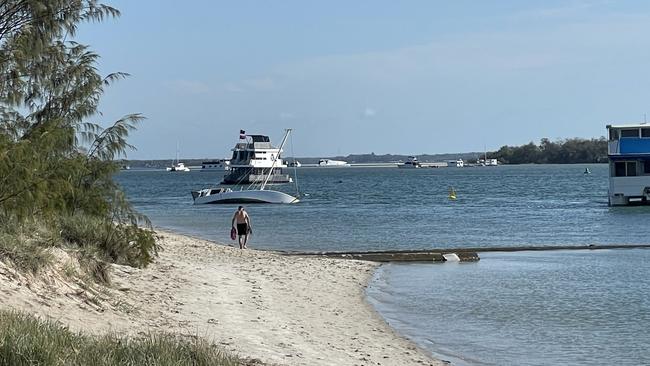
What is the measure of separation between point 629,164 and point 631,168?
0.66 meters

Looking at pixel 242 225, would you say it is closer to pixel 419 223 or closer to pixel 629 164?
pixel 419 223

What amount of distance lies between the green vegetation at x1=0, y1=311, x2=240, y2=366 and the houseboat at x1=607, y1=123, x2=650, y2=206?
175 feet

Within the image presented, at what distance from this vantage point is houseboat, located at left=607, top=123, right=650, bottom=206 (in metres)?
58.0

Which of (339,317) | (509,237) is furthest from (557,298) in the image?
(509,237)

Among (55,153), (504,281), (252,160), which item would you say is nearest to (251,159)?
(252,160)

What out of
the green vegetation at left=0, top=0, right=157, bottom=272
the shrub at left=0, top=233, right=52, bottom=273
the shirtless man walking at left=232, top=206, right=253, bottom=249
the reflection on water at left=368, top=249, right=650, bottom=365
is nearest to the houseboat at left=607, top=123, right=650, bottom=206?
the reflection on water at left=368, top=249, right=650, bottom=365

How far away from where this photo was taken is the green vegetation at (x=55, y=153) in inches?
547

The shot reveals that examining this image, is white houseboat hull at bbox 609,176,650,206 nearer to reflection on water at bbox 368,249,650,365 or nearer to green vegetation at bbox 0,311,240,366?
reflection on water at bbox 368,249,650,365

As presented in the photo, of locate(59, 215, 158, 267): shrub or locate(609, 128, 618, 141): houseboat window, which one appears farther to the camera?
locate(609, 128, 618, 141): houseboat window

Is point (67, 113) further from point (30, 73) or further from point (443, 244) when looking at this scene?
point (443, 244)

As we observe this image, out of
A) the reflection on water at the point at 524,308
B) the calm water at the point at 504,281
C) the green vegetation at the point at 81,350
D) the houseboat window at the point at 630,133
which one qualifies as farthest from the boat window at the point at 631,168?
the green vegetation at the point at 81,350

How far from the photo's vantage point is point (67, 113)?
1766 cm

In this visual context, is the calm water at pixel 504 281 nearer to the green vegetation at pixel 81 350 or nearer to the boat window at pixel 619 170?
the boat window at pixel 619 170

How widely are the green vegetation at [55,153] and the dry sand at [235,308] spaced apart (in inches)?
27.2
